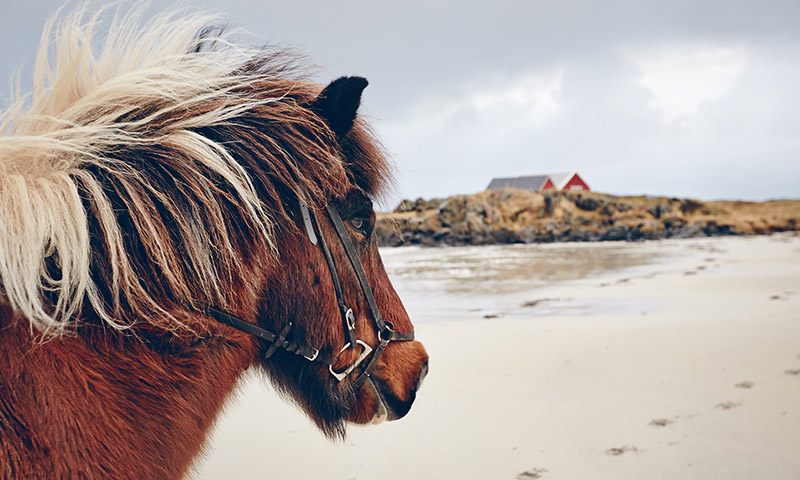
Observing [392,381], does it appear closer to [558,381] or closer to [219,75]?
[219,75]

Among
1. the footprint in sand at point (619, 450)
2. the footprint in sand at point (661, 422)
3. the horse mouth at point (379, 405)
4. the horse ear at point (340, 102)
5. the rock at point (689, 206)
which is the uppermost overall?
the rock at point (689, 206)

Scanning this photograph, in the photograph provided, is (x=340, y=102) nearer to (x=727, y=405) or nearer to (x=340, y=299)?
(x=340, y=299)

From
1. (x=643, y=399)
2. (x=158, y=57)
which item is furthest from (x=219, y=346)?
(x=643, y=399)

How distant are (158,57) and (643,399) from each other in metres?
4.06

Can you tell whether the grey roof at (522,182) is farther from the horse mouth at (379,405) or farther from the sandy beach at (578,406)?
the horse mouth at (379,405)

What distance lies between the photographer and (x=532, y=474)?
3.06 m

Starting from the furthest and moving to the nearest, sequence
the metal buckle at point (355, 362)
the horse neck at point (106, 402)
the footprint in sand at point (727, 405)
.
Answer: the footprint in sand at point (727, 405) < the metal buckle at point (355, 362) < the horse neck at point (106, 402)

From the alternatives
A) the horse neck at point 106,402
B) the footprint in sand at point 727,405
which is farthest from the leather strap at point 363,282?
the footprint in sand at point 727,405

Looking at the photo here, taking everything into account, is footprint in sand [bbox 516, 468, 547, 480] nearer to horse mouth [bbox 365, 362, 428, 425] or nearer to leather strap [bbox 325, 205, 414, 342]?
horse mouth [bbox 365, 362, 428, 425]

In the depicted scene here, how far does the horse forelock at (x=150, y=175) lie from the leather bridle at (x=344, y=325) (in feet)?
0.18

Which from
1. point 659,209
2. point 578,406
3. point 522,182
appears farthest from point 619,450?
point 522,182

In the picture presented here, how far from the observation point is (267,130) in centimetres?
150

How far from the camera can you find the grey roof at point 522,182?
46.6 m

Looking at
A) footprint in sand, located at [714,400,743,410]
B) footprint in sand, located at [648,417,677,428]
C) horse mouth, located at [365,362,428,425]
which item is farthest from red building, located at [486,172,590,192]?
horse mouth, located at [365,362,428,425]
